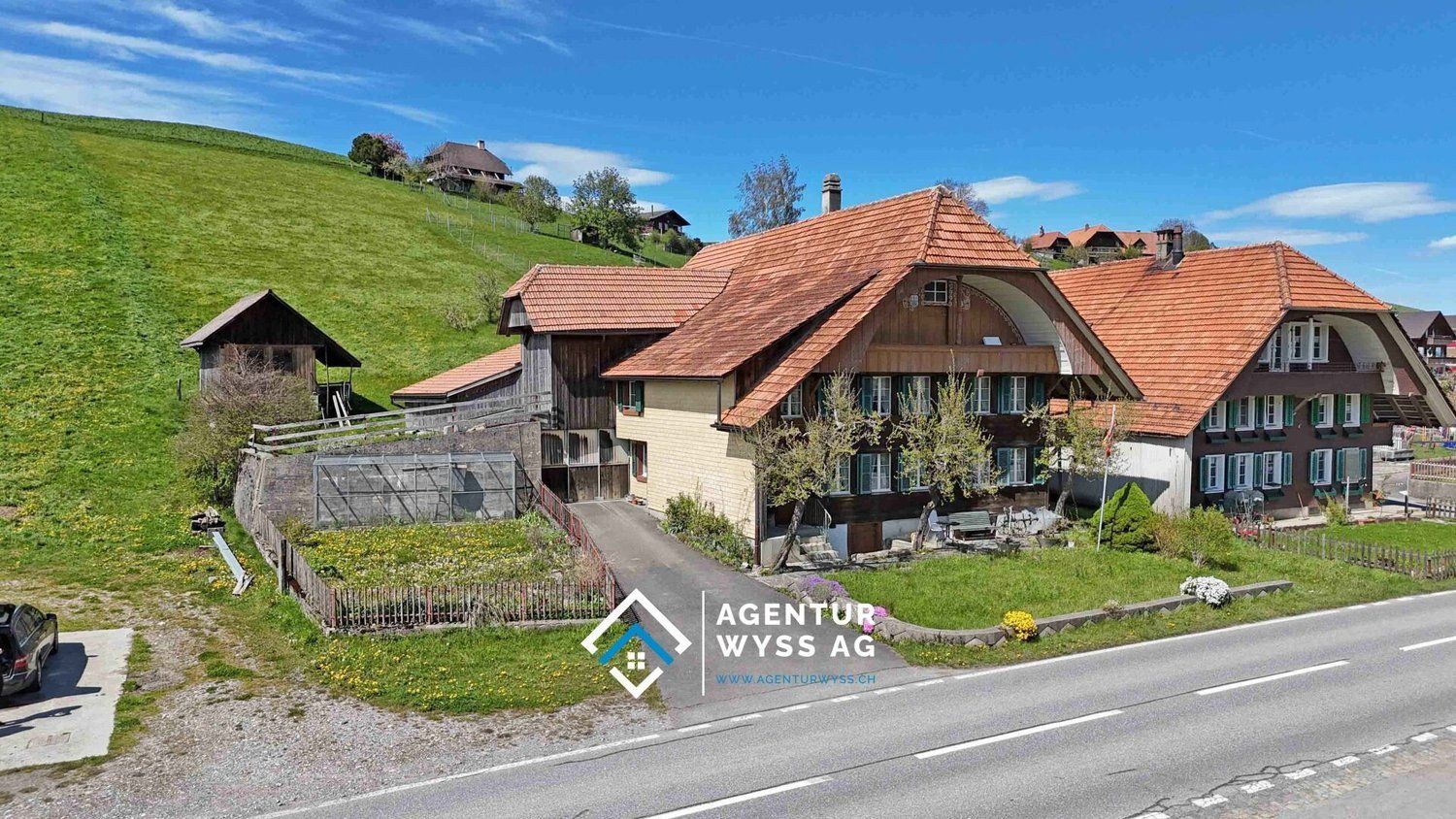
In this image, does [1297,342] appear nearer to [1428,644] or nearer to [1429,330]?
[1428,644]

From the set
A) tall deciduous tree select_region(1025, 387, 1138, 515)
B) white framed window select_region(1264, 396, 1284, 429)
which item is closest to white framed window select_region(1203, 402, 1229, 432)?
white framed window select_region(1264, 396, 1284, 429)

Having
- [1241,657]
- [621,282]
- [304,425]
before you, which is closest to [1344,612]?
[1241,657]

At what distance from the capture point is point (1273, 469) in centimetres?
3353

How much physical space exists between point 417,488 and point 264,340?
14.8 m

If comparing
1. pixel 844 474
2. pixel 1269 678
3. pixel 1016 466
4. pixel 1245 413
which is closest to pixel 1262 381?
pixel 1245 413

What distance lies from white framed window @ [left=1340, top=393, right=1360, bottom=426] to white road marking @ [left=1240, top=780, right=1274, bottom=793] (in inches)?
1151

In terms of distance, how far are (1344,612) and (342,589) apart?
75.1 ft

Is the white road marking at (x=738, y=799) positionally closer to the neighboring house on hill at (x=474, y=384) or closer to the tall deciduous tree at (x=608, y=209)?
the neighboring house on hill at (x=474, y=384)

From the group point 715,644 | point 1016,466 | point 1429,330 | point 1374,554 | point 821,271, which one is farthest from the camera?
point 1429,330

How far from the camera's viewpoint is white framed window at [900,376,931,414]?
2706 centimetres

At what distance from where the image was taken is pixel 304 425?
2850 cm

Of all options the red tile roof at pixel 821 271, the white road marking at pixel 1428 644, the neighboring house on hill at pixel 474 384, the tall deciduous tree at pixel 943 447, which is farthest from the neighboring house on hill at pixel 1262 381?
the neighboring house on hill at pixel 474 384

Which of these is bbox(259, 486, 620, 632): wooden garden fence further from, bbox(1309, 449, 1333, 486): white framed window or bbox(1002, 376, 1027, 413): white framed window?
bbox(1309, 449, 1333, 486): white framed window

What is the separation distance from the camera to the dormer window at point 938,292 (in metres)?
27.8
